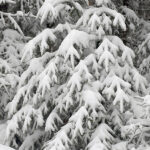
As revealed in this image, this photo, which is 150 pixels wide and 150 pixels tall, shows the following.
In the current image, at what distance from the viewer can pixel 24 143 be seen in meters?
8.30

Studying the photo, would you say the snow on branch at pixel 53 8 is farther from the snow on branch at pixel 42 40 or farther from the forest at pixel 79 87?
the snow on branch at pixel 42 40

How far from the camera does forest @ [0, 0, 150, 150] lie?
23.0 feet

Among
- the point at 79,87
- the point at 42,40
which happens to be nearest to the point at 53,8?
the point at 42,40

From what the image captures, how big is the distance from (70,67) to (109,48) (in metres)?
0.89

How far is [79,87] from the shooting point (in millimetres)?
6996

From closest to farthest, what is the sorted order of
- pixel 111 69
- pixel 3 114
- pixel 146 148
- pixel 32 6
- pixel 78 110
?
1. pixel 146 148
2. pixel 78 110
3. pixel 111 69
4. pixel 3 114
5. pixel 32 6

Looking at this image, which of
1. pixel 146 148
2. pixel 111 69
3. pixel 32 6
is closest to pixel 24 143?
pixel 111 69

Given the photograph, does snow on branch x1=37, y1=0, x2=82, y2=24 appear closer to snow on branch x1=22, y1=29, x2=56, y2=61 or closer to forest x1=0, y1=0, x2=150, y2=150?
forest x1=0, y1=0, x2=150, y2=150

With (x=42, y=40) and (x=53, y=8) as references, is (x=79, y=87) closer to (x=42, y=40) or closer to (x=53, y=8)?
(x=42, y=40)

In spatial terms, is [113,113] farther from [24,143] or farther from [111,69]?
[24,143]

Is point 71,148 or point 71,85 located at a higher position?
point 71,85

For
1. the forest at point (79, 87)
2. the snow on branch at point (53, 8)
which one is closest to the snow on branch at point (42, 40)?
the forest at point (79, 87)

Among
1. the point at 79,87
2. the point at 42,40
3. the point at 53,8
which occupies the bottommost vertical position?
the point at 79,87

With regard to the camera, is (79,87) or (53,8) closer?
(79,87)
